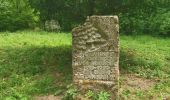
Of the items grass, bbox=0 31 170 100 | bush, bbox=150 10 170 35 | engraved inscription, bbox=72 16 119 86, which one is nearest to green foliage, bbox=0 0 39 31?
grass, bbox=0 31 170 100

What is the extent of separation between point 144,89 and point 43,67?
2178 millimetres

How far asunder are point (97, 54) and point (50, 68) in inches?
77.7

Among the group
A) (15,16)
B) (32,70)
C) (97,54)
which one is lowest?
(15,16)

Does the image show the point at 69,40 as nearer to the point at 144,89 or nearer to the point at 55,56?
the point at 55,56

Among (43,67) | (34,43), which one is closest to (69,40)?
(34,43)

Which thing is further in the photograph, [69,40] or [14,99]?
[69,40]

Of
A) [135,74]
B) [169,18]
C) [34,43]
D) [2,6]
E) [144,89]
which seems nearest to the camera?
[144,89]

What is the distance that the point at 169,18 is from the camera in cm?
1368

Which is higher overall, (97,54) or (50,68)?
(97,54)

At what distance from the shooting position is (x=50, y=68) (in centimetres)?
888

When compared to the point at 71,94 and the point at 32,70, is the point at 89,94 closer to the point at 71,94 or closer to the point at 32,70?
the point at 71,94

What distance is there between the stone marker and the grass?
0.59 meters

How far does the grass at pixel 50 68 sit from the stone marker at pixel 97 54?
0.59m

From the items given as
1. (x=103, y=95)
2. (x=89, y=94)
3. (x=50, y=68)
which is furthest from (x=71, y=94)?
(x=50, y=68)
